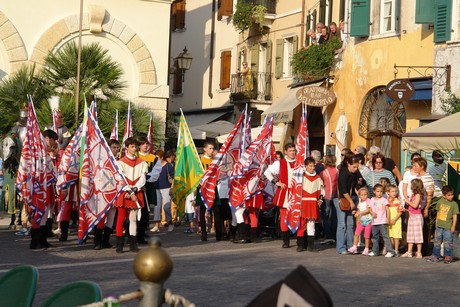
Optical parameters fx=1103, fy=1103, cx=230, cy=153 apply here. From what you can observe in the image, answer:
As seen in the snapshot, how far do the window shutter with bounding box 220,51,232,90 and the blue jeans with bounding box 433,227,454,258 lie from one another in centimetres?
2968

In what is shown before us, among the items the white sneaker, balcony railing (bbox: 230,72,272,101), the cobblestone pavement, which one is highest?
balcony railing (bbox: 230,72,272,101)

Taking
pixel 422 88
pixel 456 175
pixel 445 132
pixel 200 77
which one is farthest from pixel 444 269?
pixel 200 77

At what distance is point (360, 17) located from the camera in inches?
1200

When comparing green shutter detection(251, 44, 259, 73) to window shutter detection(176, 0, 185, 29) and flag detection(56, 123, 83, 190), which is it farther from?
flag detection(56, 123, 83, 190)

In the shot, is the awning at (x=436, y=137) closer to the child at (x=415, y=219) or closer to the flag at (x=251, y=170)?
the child at (x=415, y=219)

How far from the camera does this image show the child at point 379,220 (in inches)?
702

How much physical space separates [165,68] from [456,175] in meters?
17.0

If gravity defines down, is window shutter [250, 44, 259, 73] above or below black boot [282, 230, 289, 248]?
above

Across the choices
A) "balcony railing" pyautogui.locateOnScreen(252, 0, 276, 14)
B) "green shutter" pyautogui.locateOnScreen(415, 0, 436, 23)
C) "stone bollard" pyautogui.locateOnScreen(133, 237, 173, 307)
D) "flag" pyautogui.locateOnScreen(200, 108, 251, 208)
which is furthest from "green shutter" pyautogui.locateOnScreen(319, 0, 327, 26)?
"stone bollard" pyautogui.locateOnScreen(133, 237, 173, 307)

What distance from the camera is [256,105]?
1642 inches

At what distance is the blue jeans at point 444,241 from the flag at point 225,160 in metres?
4.46

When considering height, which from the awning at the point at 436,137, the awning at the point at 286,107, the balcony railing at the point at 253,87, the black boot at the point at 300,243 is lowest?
the black boot at the point at 300,243

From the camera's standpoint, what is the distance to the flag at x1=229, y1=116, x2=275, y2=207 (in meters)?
19.8

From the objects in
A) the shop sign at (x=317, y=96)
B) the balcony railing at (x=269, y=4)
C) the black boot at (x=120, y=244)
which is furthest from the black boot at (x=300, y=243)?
the balcony railing at (x=269, y=4)
